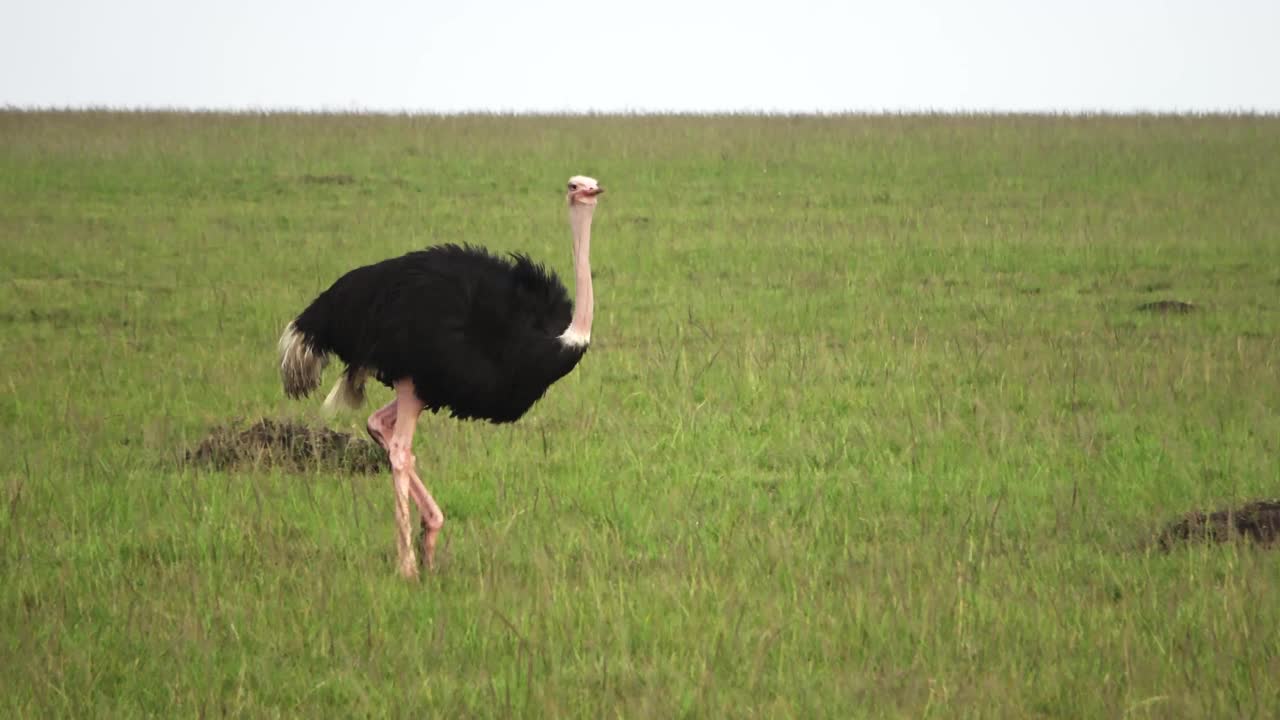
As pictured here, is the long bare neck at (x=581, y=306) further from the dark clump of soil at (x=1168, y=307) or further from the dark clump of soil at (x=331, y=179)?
the dark clump of soil at (x=331, y=179)

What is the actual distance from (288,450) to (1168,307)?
836cm

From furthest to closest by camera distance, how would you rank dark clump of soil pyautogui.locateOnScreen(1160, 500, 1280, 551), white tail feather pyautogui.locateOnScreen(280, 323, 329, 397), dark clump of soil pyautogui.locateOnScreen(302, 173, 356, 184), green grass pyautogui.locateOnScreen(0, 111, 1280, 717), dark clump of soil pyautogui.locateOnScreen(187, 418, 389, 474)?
dark clump of soil pyautogui.locateOnScreen(302, 173, 356, 184) < dark clump of soil pyautogui.locateOnScreen(187, 418, 389, 474) < white tail feather pyautogui.locateOnScreen(280, 323, 329, 397) < dark clump of soil pyautogui.locateOnScreen(1160, 500, 1280, 551) < green grass pyautogui.locateOnScreen(0, 111, 1280, 717)

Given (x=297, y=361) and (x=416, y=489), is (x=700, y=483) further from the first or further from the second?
(x=297, y=361)

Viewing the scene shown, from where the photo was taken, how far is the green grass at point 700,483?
5.57m

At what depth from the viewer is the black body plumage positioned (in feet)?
22.7

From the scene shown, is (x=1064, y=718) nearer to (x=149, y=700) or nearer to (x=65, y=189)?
(x=149, y=700)

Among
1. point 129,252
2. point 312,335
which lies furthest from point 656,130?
point 312,335

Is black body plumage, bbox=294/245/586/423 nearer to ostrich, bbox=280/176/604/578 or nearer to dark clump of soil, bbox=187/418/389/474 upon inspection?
ostrich, bbox=280/176/604/578

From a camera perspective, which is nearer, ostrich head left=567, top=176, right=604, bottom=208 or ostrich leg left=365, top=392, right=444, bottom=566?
ostrich leg left=365, top=392, right=444, bottom=566

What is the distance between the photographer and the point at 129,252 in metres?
17.3

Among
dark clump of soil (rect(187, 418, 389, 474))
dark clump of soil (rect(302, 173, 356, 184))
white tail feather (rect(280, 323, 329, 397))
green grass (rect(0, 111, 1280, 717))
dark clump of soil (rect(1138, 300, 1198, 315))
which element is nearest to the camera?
green grass (rect(0, 111, 1280, 717))

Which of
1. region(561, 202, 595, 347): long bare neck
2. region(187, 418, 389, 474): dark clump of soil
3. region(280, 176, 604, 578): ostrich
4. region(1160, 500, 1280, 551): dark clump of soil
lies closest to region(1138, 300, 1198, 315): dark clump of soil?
region(1160, 500, 1280, 551): dark clump of soil

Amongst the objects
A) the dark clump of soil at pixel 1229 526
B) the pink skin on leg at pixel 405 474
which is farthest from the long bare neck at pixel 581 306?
the dark clump of soil at pixel 1229 526

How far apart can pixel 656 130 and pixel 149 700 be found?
959 inches
